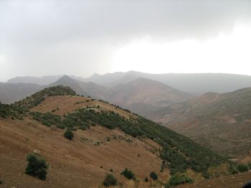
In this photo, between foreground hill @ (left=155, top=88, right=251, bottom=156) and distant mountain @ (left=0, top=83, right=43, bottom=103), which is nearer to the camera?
foreground hill @ (left=155, top=88, right=251, bottom=156)

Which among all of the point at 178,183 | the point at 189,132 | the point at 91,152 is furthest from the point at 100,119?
the point at 189,132

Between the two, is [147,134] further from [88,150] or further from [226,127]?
[226,127]

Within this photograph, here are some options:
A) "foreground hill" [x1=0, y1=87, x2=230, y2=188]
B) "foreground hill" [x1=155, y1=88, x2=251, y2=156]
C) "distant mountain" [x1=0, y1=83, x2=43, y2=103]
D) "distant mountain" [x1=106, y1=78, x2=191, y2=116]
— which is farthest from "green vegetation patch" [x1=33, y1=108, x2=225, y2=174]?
"distant mountain" [x1=0, y1=83, x2=43, y2=103]

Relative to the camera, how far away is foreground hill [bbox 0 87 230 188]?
44.7 feet

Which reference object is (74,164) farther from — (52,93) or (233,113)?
(233,113)

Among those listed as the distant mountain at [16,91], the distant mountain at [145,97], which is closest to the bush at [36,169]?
the distant mountain at [145,97]

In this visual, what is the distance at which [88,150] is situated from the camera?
22344 mm

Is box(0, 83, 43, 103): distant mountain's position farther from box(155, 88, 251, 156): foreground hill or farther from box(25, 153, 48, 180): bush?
box(25, 153, 48, 180): bush

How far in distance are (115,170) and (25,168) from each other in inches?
329

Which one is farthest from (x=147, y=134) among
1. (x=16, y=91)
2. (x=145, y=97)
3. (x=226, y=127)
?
(x=16, y=91)

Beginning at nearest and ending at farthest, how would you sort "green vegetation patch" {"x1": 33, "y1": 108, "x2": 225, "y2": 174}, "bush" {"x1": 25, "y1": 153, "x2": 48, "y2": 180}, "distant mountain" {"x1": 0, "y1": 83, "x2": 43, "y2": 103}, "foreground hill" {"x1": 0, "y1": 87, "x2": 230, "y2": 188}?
"bush" {"x1": 25, "y1": 153, "x2": 48, "y2": 180}, "foreground hill" {"x1": 0, "y1": 87, "x2": 230, "y2": 188}, "green vegetation patch" {"x1": 33, "y1": 108, "x2": 225, "y2": 174}, "distant mountain" {"x1": 0, "y1": 83, "x2": 43, "y2": 103}

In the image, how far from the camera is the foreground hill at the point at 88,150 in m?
13.6

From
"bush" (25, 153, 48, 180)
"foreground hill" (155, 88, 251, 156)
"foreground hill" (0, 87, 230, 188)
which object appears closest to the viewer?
"bush" (25, 153, 48, 180)

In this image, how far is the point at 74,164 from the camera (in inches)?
675
